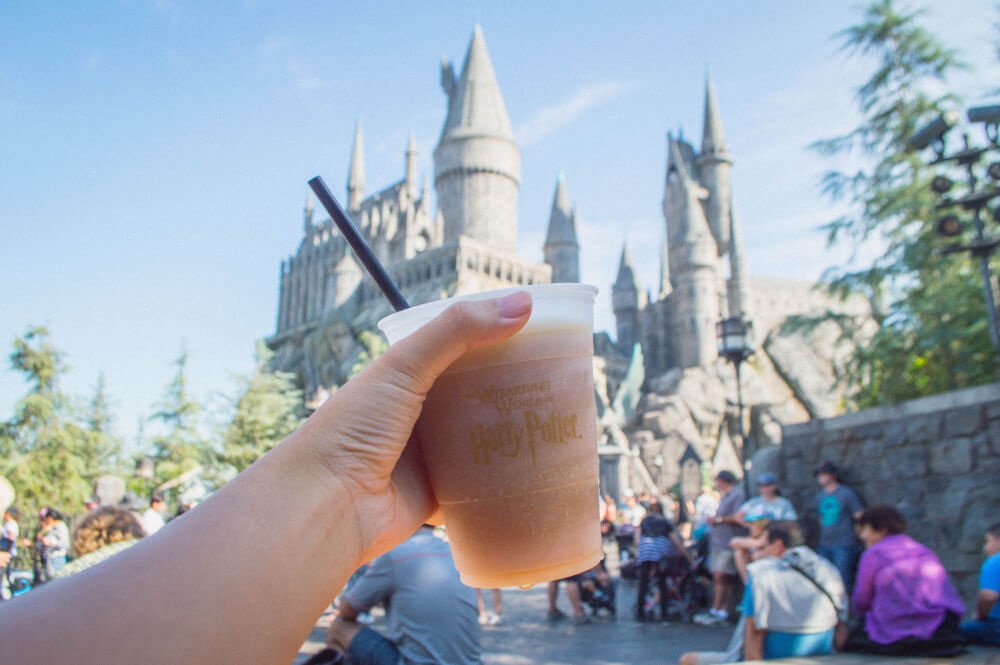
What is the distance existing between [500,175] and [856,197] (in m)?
36.3

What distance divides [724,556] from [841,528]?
128cm

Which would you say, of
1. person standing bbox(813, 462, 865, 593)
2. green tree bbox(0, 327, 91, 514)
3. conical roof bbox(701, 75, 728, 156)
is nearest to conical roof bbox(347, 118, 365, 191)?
conical roof bbox(701, 75, 728, 156)

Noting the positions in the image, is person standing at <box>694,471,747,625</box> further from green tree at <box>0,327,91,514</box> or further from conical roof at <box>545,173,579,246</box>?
conical roof at <box>545,173,579,246</box>

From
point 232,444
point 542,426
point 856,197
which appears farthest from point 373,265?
point 232,444

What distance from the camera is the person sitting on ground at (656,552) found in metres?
8.61

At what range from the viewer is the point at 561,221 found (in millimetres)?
52219

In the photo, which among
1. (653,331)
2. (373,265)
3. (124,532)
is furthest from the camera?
(653,331)

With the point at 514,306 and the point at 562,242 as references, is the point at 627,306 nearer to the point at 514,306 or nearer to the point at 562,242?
the point at 562,242

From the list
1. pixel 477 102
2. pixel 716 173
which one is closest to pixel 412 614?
pixel 716 173

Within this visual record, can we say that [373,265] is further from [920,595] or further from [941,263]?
[941,263]

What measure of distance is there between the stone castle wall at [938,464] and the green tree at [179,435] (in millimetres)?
21830

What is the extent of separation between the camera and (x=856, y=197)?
1672 centimetres

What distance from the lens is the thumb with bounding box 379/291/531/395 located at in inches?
44.6

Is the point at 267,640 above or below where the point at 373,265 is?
below
